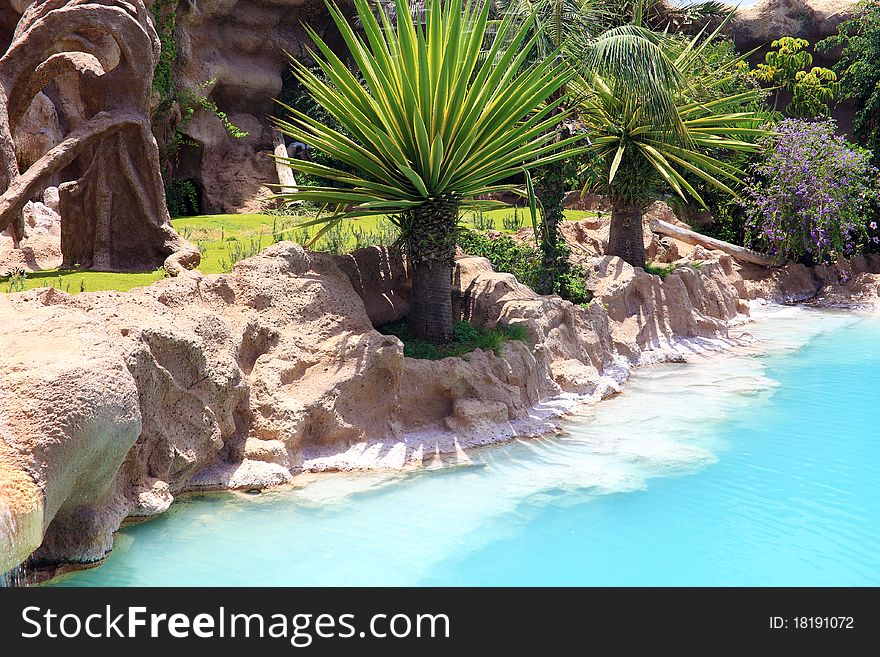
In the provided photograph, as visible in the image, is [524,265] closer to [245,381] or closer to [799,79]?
[245,381]

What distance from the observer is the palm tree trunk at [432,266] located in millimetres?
7305

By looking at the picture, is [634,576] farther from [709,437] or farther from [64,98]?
[64,98]

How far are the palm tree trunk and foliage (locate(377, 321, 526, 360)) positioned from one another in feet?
0.36

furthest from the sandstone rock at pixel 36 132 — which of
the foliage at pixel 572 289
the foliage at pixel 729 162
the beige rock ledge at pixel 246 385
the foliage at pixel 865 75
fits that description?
the foliage at pixel 865 75

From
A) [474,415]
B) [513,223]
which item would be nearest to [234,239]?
[474,415]

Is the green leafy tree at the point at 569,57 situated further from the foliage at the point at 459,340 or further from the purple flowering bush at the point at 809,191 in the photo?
the purple flowering bush at the point at 809,191

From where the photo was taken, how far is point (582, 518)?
5508 millimetres

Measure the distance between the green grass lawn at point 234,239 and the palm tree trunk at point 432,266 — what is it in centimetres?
113

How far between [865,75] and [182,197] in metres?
13.8

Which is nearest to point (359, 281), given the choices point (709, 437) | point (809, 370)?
point (709, 437)

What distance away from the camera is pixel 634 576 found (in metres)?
4.73

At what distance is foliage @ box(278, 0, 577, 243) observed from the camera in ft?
22.6

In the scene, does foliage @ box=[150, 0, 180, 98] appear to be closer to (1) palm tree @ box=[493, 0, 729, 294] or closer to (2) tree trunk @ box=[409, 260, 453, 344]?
(1) palm tree @ box=[493, 0, 729, 294]

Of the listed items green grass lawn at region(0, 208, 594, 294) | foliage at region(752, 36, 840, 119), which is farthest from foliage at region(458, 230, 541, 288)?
foliage at region(752, 36, 840, 119)
